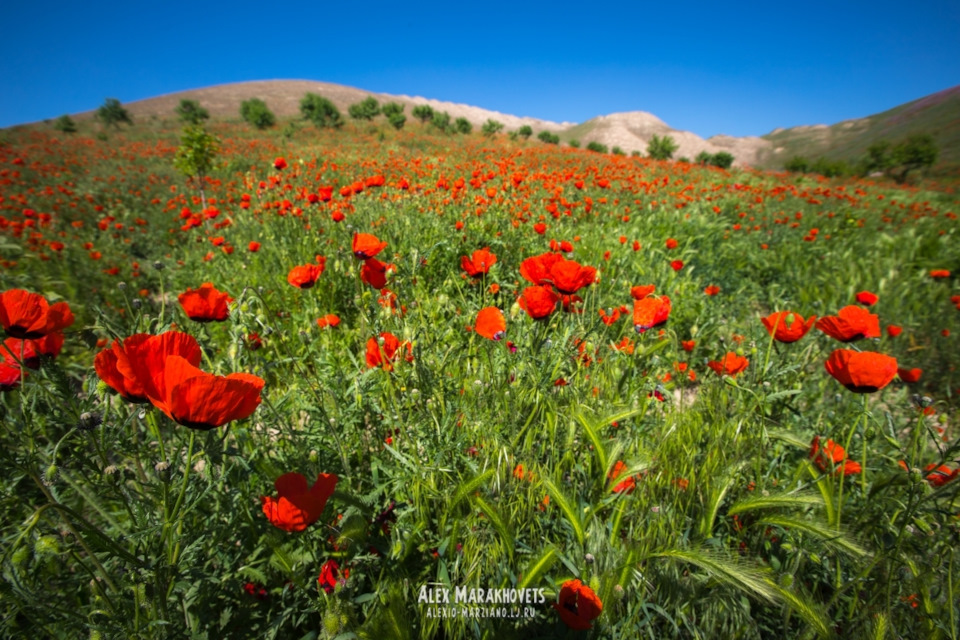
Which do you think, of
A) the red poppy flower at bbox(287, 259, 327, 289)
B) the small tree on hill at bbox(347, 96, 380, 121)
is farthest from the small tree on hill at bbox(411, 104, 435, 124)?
the red poppy flower at bbox(287, 259, 327, 289)

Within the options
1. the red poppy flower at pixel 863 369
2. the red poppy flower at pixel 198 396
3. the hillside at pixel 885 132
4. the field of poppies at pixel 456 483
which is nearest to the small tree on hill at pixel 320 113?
the field of poppies at pixel 456 483

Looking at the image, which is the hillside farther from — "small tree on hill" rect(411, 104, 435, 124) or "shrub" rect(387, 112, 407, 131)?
"shrub" rect(387, 112, 407, 131)

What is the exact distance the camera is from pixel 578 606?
3.14 ft

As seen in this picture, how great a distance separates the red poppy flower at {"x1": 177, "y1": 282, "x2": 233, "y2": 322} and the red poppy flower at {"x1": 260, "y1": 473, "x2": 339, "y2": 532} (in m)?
0.70

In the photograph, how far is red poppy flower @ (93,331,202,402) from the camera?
783 mm

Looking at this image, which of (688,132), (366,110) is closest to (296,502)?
(366,110)

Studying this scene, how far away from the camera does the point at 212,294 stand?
4.48 feet

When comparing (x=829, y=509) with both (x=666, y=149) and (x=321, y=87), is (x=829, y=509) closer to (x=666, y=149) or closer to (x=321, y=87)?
(x=666, y=149)

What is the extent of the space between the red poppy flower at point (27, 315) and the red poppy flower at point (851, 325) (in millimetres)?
2495

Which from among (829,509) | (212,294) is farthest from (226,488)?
(829,509)

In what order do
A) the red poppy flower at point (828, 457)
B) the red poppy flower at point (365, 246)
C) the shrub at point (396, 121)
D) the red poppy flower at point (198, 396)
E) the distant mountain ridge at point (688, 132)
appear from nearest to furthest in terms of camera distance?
the red poppy flower at point (198, 396), the red poppy flower at point (828, 457), the red poppy flower at point (365, 246), the shrub at point (396, 121), the distant mountain ridge at point (688, 132)

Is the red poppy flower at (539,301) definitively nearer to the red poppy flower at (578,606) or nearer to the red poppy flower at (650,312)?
the red poppy flower at (650,312)

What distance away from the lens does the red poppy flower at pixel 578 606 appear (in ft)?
3.10

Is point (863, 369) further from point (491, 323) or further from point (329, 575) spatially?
point (329, 575)
